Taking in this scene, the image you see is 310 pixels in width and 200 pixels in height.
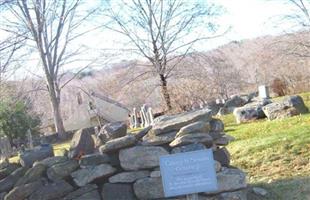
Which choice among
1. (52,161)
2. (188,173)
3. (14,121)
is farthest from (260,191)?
(14,121)

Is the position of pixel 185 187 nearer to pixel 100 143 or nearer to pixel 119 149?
pixel 119 149

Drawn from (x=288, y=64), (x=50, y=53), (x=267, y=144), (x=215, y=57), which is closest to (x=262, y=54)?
(x=288, y=64)

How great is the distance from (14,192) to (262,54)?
34.7 meters

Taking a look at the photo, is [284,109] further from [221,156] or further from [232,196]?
[232,196]

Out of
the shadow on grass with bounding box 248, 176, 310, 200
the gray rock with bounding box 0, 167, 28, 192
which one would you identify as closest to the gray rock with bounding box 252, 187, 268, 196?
the shadow on grass with bounding box 248, 176, 310, 200

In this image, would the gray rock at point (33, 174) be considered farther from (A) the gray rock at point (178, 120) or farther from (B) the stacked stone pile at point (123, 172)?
(A) the gray rock at point (178, 120)

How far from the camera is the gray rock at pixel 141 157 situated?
5.88 m

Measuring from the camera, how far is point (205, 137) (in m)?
6.02

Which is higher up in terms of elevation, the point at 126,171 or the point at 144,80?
the point at 144,80

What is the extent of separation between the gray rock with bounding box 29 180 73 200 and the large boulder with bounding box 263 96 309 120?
25.8 ft

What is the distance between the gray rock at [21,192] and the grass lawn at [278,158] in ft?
9.35

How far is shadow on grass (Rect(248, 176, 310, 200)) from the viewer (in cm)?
607

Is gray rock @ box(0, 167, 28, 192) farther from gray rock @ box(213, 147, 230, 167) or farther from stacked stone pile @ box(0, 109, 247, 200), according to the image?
gray rock @ box(213, 147, 230, 167)

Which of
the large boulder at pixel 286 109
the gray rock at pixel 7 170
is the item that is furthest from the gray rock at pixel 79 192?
the large boulder at pixel 286 109
